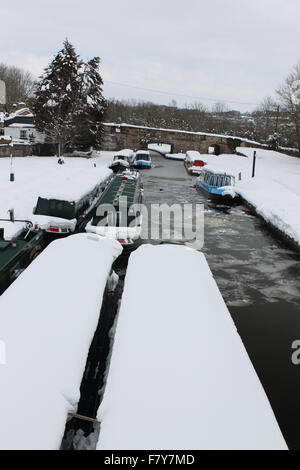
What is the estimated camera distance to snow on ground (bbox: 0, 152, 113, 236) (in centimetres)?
1889

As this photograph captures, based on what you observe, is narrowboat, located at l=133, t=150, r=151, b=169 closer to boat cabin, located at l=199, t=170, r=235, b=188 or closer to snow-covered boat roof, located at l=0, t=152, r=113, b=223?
snow-covered boat roof, located at l=0, t=152, r=113, b=223

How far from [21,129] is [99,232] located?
44.6m

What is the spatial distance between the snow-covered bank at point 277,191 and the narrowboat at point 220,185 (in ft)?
4.06

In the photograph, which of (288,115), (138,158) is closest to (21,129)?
(138,158)

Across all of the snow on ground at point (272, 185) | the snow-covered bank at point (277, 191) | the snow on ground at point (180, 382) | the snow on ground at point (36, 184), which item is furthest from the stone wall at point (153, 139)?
the snow on ground at point (180, 382)

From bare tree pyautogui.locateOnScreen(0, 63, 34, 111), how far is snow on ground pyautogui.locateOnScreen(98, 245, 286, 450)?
85.7m

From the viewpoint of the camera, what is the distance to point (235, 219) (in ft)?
86.7

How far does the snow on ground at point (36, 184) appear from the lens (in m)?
18.9

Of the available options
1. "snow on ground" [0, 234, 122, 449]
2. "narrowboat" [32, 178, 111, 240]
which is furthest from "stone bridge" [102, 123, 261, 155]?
"snow on ground" [0, 234, 122, 449]

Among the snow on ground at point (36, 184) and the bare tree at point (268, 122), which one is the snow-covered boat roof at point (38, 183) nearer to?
the snow on ground at point (36, 184)

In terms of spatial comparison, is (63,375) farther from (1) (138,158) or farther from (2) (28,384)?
(1) (138,158)

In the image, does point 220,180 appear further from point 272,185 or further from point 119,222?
point 119,222

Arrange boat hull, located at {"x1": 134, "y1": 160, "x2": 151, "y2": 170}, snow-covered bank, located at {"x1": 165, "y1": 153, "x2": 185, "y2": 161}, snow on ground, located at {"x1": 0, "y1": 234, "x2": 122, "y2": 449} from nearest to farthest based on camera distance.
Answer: snow on ground, located at {"x1": 0, "y1": 234, "x2": 122, "y2": 449} < boat hull, located at {"x1": 134, "y1": 160, "x2": 151, "y2": 170} < snow-covered bank, located at {"x1": 165, "y1": 153, "x2": 185, "y2": 161}
